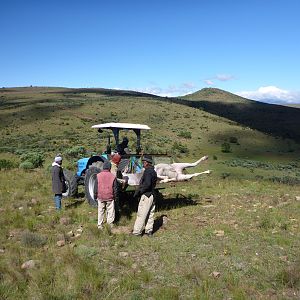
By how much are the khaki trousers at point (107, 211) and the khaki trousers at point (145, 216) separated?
848mm

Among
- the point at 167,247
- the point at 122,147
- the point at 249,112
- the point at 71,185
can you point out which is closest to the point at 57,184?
the point at 71,185

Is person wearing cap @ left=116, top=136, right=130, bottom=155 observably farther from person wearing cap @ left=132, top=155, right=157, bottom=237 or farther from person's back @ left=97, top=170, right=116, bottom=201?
person wearing cap @ left=132, top=155, right=157, bottom=237

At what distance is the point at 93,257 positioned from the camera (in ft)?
25.9

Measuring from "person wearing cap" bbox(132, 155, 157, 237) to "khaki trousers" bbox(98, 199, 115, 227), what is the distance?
0.79 meters

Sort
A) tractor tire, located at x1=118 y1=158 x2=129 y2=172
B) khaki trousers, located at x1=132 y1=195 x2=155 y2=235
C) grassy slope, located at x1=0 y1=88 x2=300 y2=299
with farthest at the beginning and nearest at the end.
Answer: tractor tire, located at x1=118 y1=158 x2=129 y2=172
khaki trousers, located at x1=132 y1=195 x2=155 y2=235
grassy slope, located at x1=0 y1=88 x2=300 y2=299

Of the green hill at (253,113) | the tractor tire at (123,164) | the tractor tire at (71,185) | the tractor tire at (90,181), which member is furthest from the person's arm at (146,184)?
the green hill at (253,113)

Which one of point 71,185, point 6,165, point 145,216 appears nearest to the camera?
point 145,216

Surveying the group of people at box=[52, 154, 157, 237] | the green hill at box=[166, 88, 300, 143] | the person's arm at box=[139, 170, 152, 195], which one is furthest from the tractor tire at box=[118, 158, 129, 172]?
the green hill at box=[166, 88, 300, 143]

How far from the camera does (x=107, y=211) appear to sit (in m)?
10.2

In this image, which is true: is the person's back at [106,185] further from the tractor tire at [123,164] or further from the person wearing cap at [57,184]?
the person wearing cap at [57,184]

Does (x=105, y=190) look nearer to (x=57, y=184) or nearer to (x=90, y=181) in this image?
(x=90, y=181)

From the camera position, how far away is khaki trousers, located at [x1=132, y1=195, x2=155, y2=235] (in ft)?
30.8

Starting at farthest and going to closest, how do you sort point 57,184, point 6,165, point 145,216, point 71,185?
point 6,165 < point 71,185 < point 57,184 < point 145,216

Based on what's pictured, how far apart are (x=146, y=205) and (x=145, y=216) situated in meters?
0.26
